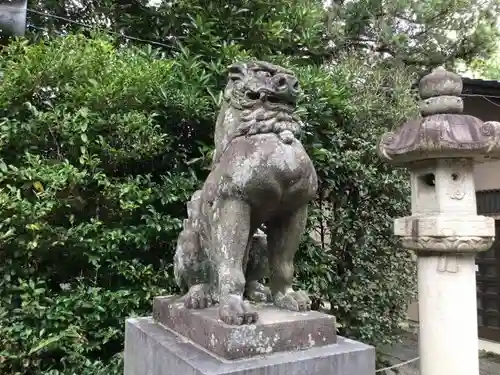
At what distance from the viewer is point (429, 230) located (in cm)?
308

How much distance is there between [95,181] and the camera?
3.18 m

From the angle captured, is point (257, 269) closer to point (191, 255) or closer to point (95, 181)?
point (191, 255)

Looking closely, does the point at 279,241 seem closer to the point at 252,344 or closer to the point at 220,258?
the point at 220,258

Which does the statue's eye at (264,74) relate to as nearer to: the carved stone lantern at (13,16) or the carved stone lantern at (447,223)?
the carved stone lantern at (447,223)

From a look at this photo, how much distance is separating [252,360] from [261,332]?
98 millimetres

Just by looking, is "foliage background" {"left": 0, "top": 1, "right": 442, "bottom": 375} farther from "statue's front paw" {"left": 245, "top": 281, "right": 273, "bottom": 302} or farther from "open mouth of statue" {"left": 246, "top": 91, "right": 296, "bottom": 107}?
"open mouth of statue" {"left": 246, "top": 91, "right": 296, "bottom": 107}

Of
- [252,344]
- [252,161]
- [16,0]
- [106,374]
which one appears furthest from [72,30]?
[252,344]

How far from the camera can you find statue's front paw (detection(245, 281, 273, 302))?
6.73 ft

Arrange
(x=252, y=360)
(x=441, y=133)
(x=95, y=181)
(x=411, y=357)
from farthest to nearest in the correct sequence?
(x=411, y=357), (x=95, y=181), (x=441, y=133), (x=252, y=360)

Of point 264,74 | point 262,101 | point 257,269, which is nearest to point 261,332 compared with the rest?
point 257,269

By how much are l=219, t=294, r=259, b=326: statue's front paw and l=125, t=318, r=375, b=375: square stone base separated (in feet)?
0.41

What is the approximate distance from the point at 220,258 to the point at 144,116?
5.70ft

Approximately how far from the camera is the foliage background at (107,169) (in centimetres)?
296

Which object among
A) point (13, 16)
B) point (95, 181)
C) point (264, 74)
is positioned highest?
point (13, 16)
